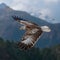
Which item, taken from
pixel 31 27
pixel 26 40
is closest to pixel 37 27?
pixel 31 27

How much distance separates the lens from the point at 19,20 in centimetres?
1727

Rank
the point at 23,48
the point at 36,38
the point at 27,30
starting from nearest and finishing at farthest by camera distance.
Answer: the point at 23,48, the point at 36,38, the point at 27,30

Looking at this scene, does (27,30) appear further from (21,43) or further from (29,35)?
(21,43)

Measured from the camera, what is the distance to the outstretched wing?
50.4ft

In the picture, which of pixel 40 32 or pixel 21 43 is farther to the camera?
pixel 40 32

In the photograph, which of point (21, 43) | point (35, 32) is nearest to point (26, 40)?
point (21, 43)

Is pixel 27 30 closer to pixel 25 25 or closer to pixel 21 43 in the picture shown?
pixel 25 25

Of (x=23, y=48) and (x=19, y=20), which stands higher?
(x=19, y=20)

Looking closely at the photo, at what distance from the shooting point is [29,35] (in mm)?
16594

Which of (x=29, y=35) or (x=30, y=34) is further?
(x=30, y=34)

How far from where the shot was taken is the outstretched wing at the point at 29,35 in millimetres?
15352

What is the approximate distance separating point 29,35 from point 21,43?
3.70 ft

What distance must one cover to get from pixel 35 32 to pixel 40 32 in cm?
37

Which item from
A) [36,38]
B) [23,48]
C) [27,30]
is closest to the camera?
[23,48]
